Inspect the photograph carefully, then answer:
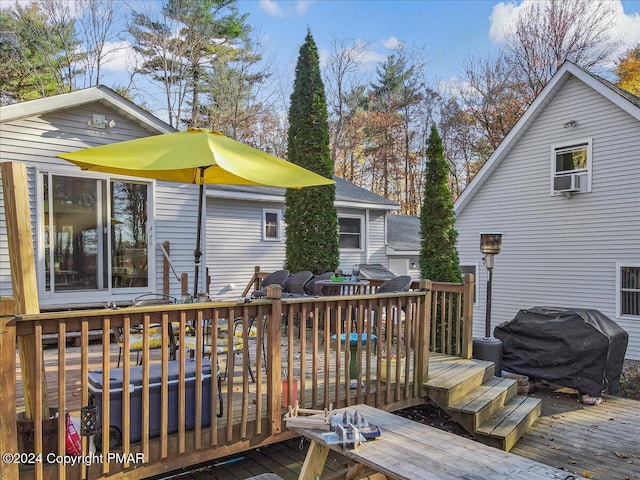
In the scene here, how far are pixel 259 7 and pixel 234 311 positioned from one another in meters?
20.4

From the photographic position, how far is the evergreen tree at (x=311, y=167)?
845 cm

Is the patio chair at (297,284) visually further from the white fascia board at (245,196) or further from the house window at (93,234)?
the white fascia board at (245,196)

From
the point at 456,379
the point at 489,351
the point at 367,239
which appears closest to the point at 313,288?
the point at 489,351

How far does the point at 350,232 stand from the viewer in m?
14.3

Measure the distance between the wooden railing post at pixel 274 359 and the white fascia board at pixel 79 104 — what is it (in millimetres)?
4975

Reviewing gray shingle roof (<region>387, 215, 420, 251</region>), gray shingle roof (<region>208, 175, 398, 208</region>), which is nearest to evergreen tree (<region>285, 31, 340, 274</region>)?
gray shingle roof (<region>208, 175, 398, 208</region>)

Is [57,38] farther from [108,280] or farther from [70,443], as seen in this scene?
[70,443]

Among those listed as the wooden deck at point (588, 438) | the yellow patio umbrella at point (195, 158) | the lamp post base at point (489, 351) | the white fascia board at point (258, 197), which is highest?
the white fascia board at point (258, 197)

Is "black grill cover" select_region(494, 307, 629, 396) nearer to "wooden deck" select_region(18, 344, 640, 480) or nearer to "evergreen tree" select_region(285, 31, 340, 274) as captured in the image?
"wooden deck" select_region(18, 344, 640, 480)

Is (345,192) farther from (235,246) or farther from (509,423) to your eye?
(509,423)

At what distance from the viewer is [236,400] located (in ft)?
11.7

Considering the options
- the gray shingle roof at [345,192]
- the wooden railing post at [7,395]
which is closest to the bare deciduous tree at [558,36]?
the gray shingle roof at [345,192]

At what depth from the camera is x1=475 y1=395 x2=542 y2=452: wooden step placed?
13.1 feet

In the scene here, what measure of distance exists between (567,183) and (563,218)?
831 mm
